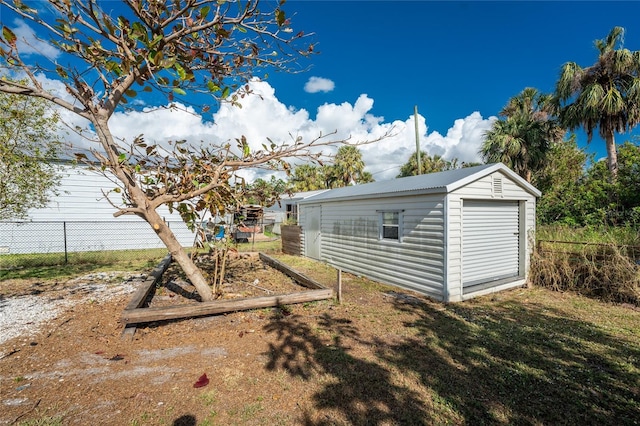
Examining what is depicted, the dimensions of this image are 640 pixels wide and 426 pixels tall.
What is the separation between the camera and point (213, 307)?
463 cm

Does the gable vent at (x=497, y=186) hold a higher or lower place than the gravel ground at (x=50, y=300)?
higher

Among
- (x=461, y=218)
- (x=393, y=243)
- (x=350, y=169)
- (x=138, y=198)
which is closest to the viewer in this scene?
(x=138, y=198)

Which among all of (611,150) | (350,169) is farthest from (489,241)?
(350,169)

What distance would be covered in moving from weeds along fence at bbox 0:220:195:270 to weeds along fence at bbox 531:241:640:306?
13.2m

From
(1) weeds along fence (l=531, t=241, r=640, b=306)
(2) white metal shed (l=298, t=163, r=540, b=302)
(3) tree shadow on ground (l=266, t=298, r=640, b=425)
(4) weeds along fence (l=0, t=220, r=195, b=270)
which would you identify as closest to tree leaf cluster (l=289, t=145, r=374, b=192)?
(4) weeds along fence (l=0, t=220, r=195, b=270)

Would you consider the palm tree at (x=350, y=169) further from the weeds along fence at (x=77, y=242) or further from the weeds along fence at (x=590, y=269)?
the weeds along fence at (x=590, y=269)

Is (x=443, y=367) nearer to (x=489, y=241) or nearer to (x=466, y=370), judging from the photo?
(x=466, y=370)

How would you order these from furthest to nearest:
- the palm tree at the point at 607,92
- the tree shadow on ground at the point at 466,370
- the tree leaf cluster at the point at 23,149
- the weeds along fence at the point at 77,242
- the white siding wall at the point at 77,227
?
the palm tree at the point at 607,92
the white siding wall at the point at 77,227
the weeds along fence at the point at 77,242
the tree leaf cluster at the point at 23,149
the tree shadow on ground at the point at 466,370

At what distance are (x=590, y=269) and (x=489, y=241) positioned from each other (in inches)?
82.5

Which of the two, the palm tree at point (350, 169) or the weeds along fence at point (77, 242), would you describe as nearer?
the weeds along fence at point (77, 242)

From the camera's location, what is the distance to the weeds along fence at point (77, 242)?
10742 millimetres

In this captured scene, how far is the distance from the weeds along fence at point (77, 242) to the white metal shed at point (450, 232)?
917 cm

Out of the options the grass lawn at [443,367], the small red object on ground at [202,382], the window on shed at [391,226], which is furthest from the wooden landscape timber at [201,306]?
the window on shed at [391,226]

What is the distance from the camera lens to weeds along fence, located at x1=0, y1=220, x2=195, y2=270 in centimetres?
1074
